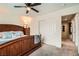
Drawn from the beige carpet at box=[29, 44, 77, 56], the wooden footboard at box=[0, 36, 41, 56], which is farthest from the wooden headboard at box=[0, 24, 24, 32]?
the beige carpet at box=[29, 44, 77, 56]

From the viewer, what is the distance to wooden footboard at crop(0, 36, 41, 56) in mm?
1659

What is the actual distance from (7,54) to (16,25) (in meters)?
0.58

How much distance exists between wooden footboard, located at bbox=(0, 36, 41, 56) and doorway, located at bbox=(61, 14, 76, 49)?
0.68 m

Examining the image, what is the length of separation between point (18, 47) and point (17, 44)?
7 cm

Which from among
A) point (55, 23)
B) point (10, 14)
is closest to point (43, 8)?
point (55, 23)

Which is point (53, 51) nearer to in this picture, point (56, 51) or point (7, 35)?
point (56, 51)

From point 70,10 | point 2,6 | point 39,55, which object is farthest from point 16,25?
point 70,10

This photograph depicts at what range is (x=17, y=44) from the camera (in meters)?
1.88

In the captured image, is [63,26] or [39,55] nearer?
[39,55]

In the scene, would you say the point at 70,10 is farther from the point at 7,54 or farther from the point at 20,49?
the point at 7,54

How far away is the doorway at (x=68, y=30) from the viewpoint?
1903 millimetres

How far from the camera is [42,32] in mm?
2031

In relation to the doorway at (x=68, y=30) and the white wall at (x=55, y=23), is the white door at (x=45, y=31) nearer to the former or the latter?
the white wall at (x=55, y=23)

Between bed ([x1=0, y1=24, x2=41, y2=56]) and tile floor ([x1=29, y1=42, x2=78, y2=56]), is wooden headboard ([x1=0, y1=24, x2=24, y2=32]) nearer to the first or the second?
bed ([x1=0, y1=24, x2=41, y2=56])
